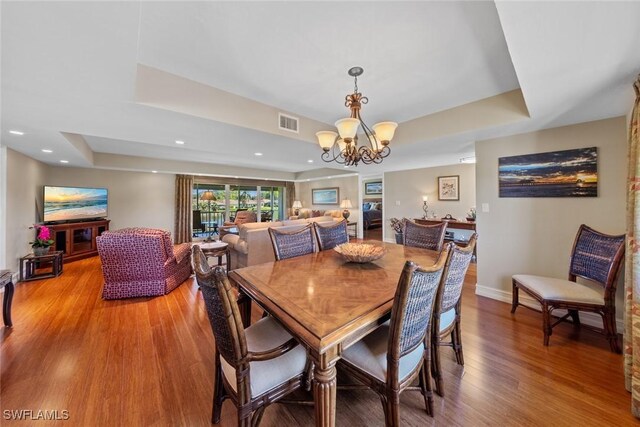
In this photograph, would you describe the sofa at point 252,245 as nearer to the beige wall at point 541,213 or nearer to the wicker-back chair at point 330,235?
the wicker-back chair at point 330,235

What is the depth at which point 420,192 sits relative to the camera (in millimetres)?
6121

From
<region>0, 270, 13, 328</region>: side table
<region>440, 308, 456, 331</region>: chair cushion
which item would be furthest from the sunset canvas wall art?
<region>0, 270, 13, 328</region>: side table

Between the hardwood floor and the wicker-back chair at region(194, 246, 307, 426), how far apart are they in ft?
1.31

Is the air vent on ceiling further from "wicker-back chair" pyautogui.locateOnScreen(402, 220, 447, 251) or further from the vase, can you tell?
the vase

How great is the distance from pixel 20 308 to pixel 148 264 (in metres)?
1.35

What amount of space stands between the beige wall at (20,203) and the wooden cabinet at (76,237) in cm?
39

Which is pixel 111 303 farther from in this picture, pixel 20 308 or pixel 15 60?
pixel 15 60

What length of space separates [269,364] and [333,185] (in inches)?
301

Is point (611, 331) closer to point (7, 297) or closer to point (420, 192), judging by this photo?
point (420, 192)

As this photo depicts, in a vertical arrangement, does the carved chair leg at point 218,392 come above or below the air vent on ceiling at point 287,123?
below

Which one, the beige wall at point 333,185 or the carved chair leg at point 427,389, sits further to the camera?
the beige wall at point 333,185

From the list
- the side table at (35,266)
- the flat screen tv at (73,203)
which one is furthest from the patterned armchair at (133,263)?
the flat screen tv at (73,203)

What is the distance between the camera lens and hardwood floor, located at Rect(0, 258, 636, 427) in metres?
1.38

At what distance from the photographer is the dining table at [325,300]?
37.1 inches
